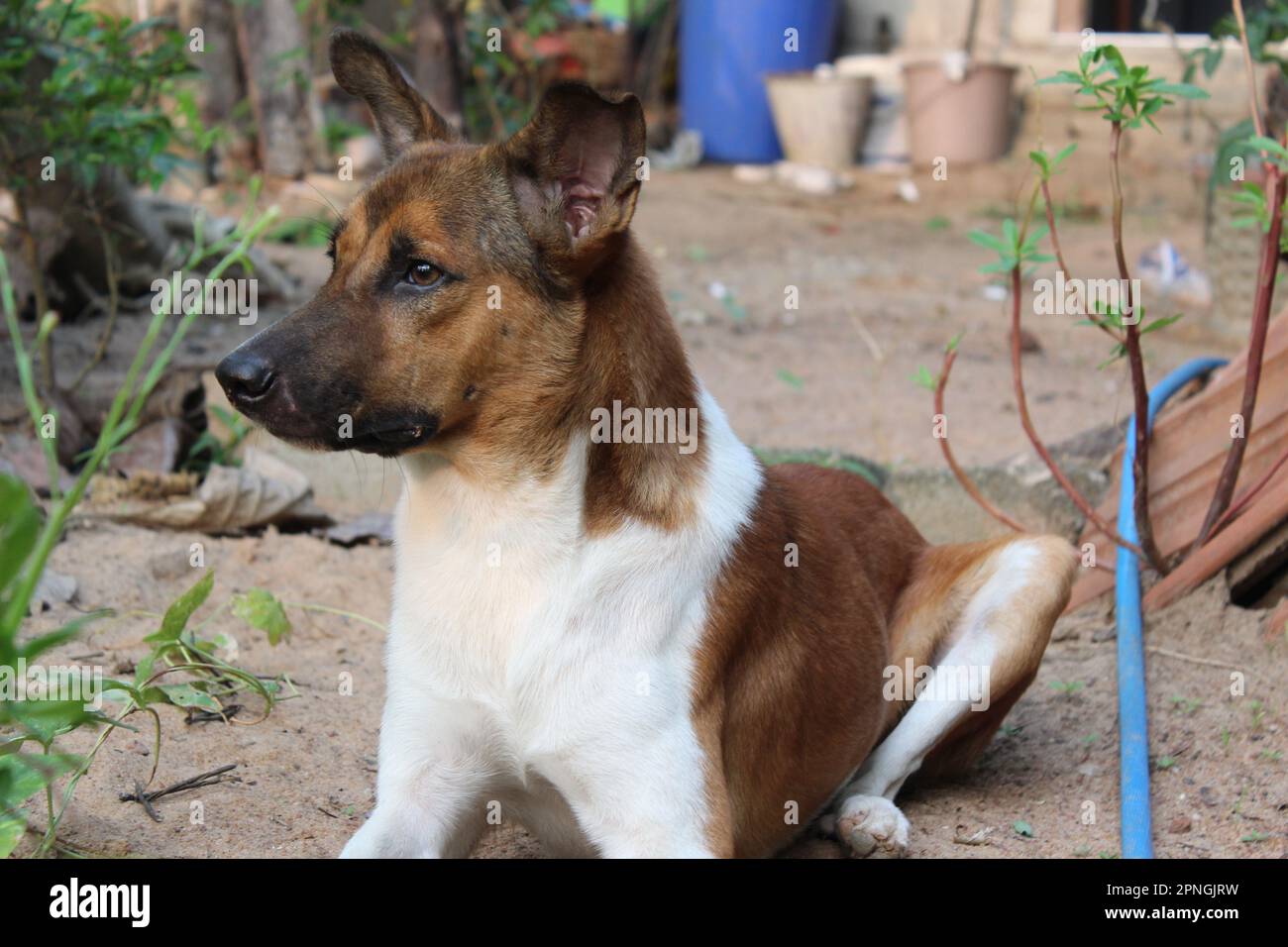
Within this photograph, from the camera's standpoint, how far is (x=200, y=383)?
225 inches

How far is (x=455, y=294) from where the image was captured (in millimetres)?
3020

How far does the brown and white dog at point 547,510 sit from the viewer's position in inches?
116

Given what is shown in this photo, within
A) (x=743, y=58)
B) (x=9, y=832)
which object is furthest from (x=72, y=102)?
(x=743, y=58)

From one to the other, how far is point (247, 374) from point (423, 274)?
43 centimetres

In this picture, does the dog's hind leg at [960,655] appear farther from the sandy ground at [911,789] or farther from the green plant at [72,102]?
the green plant at [72,102]

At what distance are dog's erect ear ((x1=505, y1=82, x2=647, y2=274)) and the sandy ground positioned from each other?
56.9 inches

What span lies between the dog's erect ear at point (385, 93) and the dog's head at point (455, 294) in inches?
16.1

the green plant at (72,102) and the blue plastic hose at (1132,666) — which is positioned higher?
the green plant at (72,102)

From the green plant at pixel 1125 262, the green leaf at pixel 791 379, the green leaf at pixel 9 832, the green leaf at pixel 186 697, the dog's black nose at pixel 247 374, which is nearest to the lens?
the green leaf at pixel 9 832

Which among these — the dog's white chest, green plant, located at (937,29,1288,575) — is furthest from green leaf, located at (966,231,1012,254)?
the dog's white chest

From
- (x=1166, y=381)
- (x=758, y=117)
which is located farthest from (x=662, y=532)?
(x=758, y=117)

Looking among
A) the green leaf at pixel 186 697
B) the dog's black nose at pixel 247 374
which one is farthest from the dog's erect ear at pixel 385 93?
the green leaf at pixel 186 697

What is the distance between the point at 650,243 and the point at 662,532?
25.5 ft

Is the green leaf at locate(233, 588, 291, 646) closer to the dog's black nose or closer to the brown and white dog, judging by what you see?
the brown and white dog
